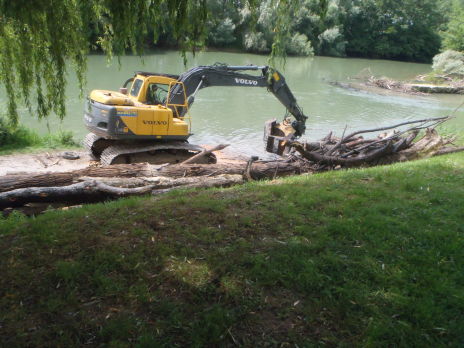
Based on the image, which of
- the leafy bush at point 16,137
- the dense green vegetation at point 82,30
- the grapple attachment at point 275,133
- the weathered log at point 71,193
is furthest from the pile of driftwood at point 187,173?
the leafy bush at point 16,137

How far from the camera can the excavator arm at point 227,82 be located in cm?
1123

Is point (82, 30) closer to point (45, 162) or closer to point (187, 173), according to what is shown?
point (187, 173)

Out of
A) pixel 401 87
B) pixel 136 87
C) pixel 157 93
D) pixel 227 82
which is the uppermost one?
pixel 227 82

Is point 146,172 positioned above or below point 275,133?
above

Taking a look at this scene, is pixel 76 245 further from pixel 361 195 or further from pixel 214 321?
pixel 361 195

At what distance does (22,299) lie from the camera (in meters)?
3.46

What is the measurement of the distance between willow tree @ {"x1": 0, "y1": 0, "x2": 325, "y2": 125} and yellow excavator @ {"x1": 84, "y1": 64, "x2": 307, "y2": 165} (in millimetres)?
3901

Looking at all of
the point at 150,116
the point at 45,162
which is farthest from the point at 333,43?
the point at 45,162

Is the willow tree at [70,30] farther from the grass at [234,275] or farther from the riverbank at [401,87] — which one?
the riverbank at [401,87]

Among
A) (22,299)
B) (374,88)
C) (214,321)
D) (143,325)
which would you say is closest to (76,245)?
(22,299)

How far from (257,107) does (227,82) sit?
35.7 feet

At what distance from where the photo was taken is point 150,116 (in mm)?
10234

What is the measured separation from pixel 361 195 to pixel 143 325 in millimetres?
3825

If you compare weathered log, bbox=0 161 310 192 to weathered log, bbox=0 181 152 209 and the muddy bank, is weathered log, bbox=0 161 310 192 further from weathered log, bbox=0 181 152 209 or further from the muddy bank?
the muddy bank
